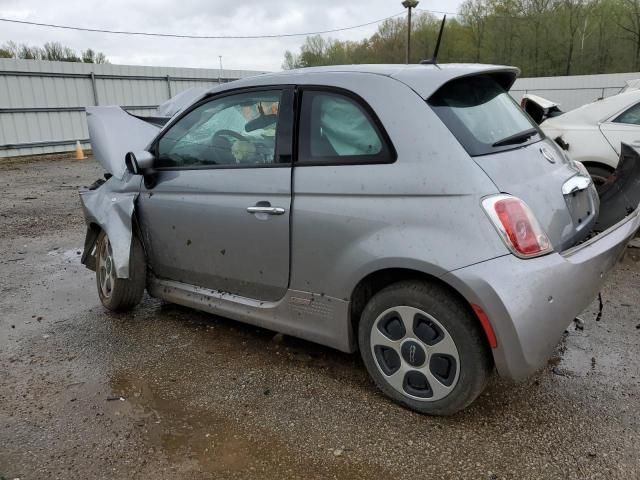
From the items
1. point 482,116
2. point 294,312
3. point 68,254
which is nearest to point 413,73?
point 482,116

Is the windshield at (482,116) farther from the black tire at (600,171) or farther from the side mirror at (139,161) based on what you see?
the black tire at (600,171)

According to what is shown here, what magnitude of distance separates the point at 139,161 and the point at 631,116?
5140 millimetres

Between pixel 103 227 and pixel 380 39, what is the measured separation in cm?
5190

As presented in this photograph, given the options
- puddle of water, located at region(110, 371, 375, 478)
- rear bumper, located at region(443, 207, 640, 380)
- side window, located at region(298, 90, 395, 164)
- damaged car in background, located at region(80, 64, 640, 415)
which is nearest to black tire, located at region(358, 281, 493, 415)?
damaged car in background, located at region(80, 64, 640, 415)

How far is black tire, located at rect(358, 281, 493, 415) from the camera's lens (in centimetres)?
240

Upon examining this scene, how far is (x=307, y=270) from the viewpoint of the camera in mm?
2863

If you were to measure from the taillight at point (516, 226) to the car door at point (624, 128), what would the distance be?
3.87 m

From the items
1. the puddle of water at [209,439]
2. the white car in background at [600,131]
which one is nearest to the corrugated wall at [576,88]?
the white car in background at [600,131]

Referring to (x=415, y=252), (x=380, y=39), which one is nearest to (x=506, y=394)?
(x=415, y=252)

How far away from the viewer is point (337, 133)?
9.16 ft

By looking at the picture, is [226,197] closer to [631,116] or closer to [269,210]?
[269,210]

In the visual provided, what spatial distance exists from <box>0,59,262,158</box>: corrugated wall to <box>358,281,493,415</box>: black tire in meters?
16.5

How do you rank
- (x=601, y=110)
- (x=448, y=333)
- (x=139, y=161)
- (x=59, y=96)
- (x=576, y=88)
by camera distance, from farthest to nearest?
(x=576, y=88) → (x=59, y=96) → (x=601, y=110) → (x=139, y=161) → (x=448, y=333)

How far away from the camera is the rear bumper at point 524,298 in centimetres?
224
